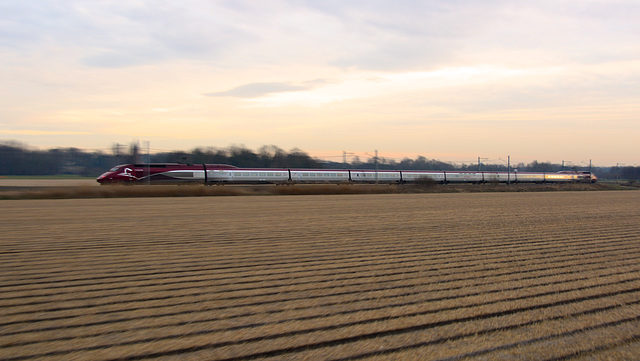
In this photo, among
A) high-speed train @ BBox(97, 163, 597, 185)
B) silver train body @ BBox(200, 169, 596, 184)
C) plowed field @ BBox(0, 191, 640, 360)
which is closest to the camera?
plowed field @ BBox(0, 191, 640, 360)

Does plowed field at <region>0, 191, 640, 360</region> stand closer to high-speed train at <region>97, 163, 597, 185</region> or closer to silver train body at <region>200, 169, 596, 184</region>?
high-speed train at <region>97, 163, 597, 185</region>

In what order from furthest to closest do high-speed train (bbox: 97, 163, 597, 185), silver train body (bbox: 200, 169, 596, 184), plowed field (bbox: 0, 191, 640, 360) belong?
1. silver train body (bbox: 200, 169, 596, 184)
2. high-speed train (bbox: 97, 163, 597, 185)
3. plowed field (bbox: 0, 191, 640, 360)

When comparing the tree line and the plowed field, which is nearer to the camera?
the plowed field

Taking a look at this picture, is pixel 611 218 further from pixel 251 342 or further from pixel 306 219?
pixel 251 342

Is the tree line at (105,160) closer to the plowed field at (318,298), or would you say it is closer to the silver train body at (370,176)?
the silver train body at (370,176)

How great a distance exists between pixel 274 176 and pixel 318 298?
183 feet

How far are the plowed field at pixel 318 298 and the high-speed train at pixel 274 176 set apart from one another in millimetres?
42571

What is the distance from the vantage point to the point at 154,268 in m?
8.46

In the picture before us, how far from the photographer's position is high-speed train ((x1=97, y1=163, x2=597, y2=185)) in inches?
2083

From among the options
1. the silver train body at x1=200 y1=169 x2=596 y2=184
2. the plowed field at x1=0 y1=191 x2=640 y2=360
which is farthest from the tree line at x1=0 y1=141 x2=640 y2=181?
the plowed field at x1=0 y1=191 x2=640 y2=360

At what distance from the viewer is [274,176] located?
61.8 meters

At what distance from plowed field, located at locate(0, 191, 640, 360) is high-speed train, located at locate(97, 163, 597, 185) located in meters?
42.6

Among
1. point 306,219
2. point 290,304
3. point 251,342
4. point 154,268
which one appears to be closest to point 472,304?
point 290,304

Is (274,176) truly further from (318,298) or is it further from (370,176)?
(318,298)
